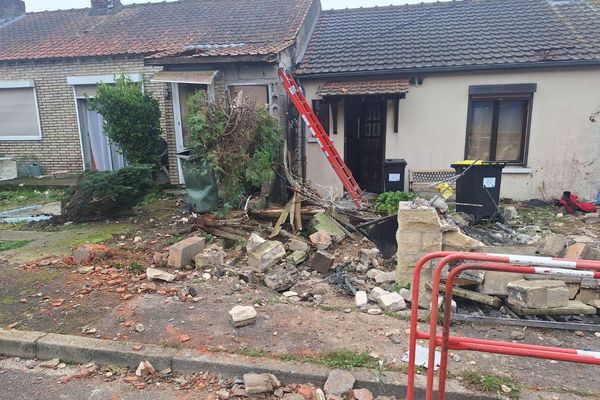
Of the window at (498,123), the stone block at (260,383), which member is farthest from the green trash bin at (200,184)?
the window at (498,123)

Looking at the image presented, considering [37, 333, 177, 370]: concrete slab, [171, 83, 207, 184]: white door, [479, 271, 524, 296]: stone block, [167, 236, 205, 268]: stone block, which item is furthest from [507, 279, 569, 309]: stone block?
[171, 83, 207, 184]: white door

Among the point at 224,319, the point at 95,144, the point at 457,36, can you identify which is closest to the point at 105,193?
the point at 224,319

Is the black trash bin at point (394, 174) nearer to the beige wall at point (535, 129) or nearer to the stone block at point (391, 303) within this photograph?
the beige wall at point (535, 129)

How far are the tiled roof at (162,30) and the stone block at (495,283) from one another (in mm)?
6379

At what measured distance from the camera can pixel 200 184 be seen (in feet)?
23.0

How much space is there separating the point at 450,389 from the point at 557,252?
2640 mm

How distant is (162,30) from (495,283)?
442 inches

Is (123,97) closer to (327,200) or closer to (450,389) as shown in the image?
(327,200)

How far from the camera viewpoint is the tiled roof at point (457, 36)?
8.92 metres

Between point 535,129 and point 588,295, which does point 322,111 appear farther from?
point 588,295

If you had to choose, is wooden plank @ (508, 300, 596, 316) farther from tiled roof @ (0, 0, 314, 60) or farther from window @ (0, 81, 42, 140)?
window @ (0, 81, 42, 140)

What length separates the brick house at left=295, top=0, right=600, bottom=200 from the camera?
345 inches

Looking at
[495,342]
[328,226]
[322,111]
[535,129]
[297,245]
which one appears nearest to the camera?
[495,342]

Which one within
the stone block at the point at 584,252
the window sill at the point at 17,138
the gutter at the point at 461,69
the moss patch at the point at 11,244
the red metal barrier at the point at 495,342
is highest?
the gutter at the point at 461,69
